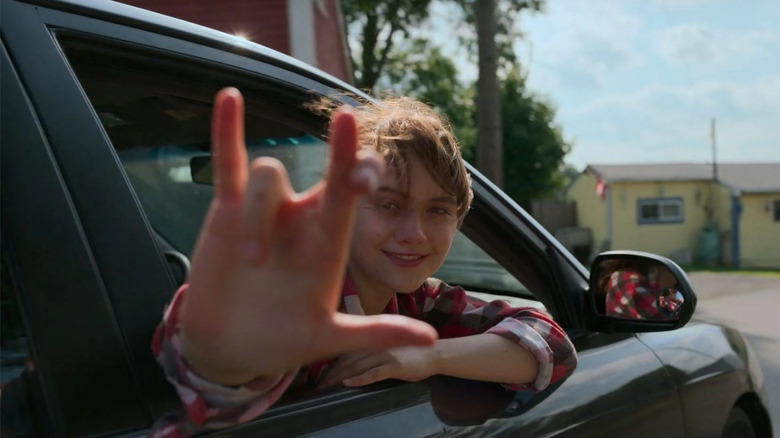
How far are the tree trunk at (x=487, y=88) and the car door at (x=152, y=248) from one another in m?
7.17

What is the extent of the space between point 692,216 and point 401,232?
3117 centimetres

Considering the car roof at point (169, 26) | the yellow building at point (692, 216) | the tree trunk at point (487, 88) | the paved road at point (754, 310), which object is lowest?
the paved road at point (754, 310)

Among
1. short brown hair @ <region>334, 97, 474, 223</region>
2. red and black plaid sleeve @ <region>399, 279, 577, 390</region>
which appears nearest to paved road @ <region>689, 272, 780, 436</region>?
red and black plaid sleeve @ <region>399, 279, 577, 390</region>

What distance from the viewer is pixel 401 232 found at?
1552 millimetres

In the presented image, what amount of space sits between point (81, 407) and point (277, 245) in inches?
16.4

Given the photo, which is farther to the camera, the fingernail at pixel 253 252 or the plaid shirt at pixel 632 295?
the plaid shirt at pixel 632 295

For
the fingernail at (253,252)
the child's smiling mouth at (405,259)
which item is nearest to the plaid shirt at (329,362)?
the child's smiling mouth at (405,259)

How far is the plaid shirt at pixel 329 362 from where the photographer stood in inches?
41.6

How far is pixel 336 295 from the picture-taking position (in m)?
0.89

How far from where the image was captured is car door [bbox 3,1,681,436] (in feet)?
3.59

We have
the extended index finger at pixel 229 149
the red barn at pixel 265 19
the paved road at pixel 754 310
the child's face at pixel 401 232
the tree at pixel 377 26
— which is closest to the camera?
the extended index finger at pixel 229 149

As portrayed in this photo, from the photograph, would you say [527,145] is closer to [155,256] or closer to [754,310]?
[754,310]

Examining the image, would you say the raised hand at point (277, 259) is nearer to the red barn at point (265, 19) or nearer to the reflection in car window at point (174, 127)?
the reflection in car window at point (174, 127)

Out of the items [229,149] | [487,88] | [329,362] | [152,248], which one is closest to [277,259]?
[229,149]
